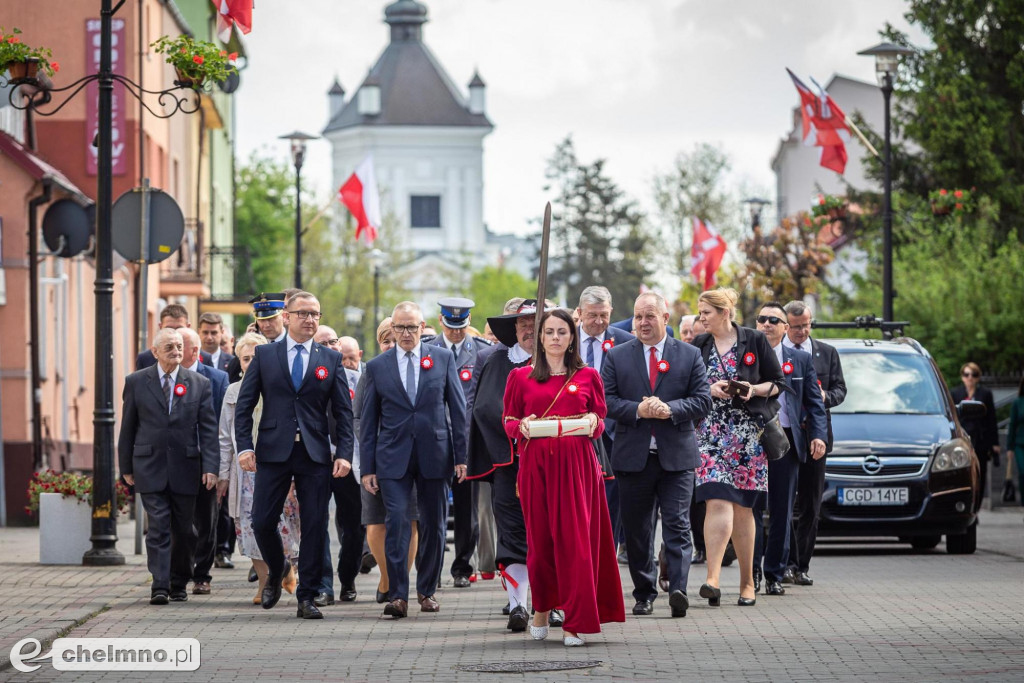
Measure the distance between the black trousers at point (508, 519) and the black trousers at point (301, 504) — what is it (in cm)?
146

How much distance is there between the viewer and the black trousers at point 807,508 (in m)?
14.4

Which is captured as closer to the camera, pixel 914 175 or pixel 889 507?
pixel 889 507

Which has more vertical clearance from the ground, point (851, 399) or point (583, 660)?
point (851, 399)

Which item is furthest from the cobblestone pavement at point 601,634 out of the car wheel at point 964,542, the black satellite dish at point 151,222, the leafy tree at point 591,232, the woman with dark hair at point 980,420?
the leafy tree at point 591,232

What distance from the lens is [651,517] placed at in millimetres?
12328

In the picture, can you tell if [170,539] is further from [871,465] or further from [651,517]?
[871,465]

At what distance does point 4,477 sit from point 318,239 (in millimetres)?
57492

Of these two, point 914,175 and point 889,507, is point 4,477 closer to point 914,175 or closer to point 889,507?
point 889,507

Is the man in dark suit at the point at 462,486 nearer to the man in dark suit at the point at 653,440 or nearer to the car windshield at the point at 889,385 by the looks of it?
the man in dark suit at the point at 653,440

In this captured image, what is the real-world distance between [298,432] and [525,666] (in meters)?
3.27

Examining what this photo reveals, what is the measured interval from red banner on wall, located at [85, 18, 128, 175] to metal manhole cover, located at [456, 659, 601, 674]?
67.2ft

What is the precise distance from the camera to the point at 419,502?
488 inches

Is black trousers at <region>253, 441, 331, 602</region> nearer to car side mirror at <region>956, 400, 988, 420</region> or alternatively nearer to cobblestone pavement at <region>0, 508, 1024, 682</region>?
cobblestone pavement at <region>0, 508, 1024, 682</region>

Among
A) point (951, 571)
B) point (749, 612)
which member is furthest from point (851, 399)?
point (749, 612)
